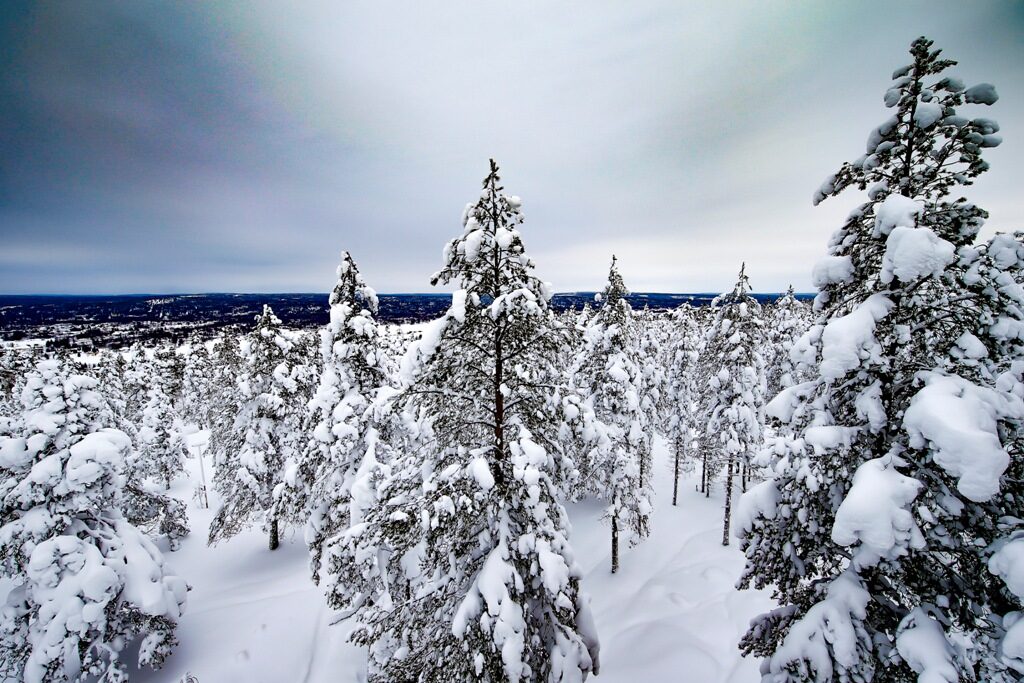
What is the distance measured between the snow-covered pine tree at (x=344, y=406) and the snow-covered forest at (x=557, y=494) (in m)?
0.08

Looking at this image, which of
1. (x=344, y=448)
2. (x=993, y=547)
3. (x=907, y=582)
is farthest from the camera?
(x=344, y=448)

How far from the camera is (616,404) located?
661 inches

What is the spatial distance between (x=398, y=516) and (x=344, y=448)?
7335 mm

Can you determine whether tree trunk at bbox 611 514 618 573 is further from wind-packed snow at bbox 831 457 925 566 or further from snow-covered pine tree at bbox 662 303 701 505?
wind-packed snow at bbox 831 457 925 566

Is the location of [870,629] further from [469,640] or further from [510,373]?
[510,373]

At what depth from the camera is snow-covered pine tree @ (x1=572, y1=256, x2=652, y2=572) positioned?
631 inches

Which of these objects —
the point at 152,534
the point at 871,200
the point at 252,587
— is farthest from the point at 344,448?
the point at 152,534

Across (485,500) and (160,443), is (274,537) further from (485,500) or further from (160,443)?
(485,500)

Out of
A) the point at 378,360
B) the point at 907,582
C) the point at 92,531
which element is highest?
the point at 378,360

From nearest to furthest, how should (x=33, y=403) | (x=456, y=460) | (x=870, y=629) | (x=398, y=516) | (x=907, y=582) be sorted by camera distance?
(x=907, y=582) → (x=870, y=629) → (x=398, y=516) → (x=456, y=460) → (x=33, y=403)

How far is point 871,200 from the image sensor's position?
Result: 5.66 meters

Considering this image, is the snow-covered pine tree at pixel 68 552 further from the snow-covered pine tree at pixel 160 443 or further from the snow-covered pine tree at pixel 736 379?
the snow-covered pine tree at pixel 736 379

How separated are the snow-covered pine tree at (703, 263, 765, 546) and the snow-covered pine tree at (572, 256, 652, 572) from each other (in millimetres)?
4444

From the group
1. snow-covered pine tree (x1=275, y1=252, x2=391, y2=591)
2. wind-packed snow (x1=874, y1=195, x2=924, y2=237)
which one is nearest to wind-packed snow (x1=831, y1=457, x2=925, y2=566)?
wind-packed snow (x1=874, y1=195, x2=924, y2=237)
